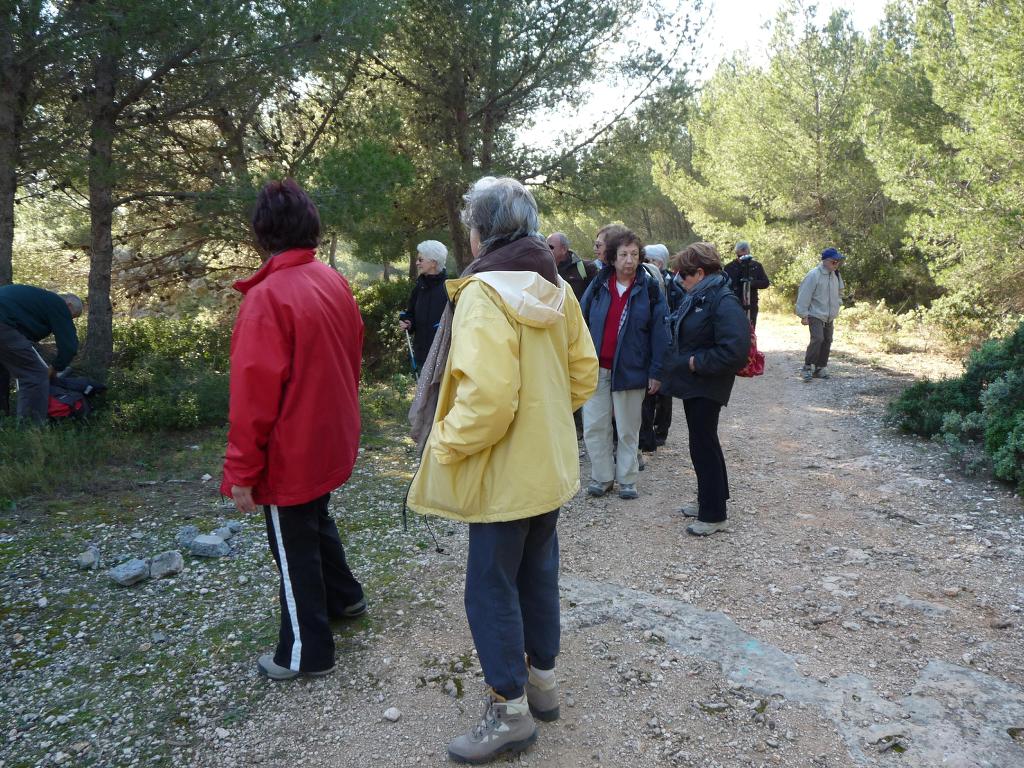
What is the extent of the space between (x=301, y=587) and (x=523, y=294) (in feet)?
5.21

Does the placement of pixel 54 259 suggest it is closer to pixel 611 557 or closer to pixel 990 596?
pixel 611 557

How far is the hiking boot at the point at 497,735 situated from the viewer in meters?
2.60

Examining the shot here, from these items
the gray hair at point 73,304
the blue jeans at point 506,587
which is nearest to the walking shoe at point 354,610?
the blue jeans at point 506,587

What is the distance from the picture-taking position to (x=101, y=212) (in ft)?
24.8

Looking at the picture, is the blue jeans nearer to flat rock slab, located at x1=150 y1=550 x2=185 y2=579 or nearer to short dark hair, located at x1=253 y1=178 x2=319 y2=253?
short dark hair, located at x1=253 y1=178 x2=319 y2=253

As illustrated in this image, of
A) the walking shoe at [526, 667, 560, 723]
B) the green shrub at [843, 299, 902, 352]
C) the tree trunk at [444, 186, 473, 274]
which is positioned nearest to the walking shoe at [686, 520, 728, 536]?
the walking shoe at [526, 667, 560, 723]

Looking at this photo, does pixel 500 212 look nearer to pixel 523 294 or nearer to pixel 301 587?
pixel 523 294

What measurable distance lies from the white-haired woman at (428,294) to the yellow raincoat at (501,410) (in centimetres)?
406

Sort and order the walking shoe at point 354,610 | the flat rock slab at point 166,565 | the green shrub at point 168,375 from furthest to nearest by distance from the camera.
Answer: the green shrub at point 168,375 < the flat rock slab at point 166,565 < the walking shoe at point 354,610

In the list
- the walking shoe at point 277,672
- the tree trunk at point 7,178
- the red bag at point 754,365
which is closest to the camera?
the walking shoe at point 277,672

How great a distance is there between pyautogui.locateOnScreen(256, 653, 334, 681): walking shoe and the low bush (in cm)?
504

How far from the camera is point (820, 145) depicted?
52.8ft

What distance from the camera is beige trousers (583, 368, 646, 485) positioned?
17.3 ft

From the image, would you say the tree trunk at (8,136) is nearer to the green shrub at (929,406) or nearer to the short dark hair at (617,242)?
the short dark hair at (617,242)
